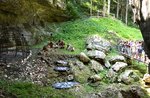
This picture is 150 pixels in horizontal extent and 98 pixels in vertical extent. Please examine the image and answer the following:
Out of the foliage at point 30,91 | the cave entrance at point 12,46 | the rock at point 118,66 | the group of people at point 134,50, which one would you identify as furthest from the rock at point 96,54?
the foliage at point 30,91

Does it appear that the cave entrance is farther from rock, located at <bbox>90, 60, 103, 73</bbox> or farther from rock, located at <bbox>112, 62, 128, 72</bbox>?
rock, located at <bbox>112, 62, 128, 72</bbox>

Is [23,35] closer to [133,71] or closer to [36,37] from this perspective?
[36,37]

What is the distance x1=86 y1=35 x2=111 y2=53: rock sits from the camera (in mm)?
30625

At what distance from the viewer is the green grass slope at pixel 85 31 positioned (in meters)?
34.8

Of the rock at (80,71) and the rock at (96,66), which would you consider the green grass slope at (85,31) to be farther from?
the rock at (80,71)

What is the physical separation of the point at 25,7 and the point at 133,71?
1109 cm

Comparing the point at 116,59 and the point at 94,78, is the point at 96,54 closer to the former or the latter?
the point at 116,59

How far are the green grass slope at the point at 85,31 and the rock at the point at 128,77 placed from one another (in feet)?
20.6

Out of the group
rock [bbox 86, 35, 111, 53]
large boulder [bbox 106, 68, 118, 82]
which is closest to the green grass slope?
rock [bbox 86, 35, 111, 53]

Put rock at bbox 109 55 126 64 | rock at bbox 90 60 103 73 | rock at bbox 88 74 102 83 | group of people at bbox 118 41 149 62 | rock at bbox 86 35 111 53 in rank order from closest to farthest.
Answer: rock at bbox 88 74 102 83, rock at bbox 90 60 103 73, rock at bbox 109 55 126 64, group of people at bbox 118 41 149 62, rock at bbox 86 35 111 53

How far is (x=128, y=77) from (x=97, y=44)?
756cm

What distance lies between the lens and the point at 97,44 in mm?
31875

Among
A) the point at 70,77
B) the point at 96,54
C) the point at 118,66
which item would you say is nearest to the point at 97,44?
the point at 96,54

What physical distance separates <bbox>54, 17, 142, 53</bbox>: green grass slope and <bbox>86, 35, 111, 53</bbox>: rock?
849 millimetres
